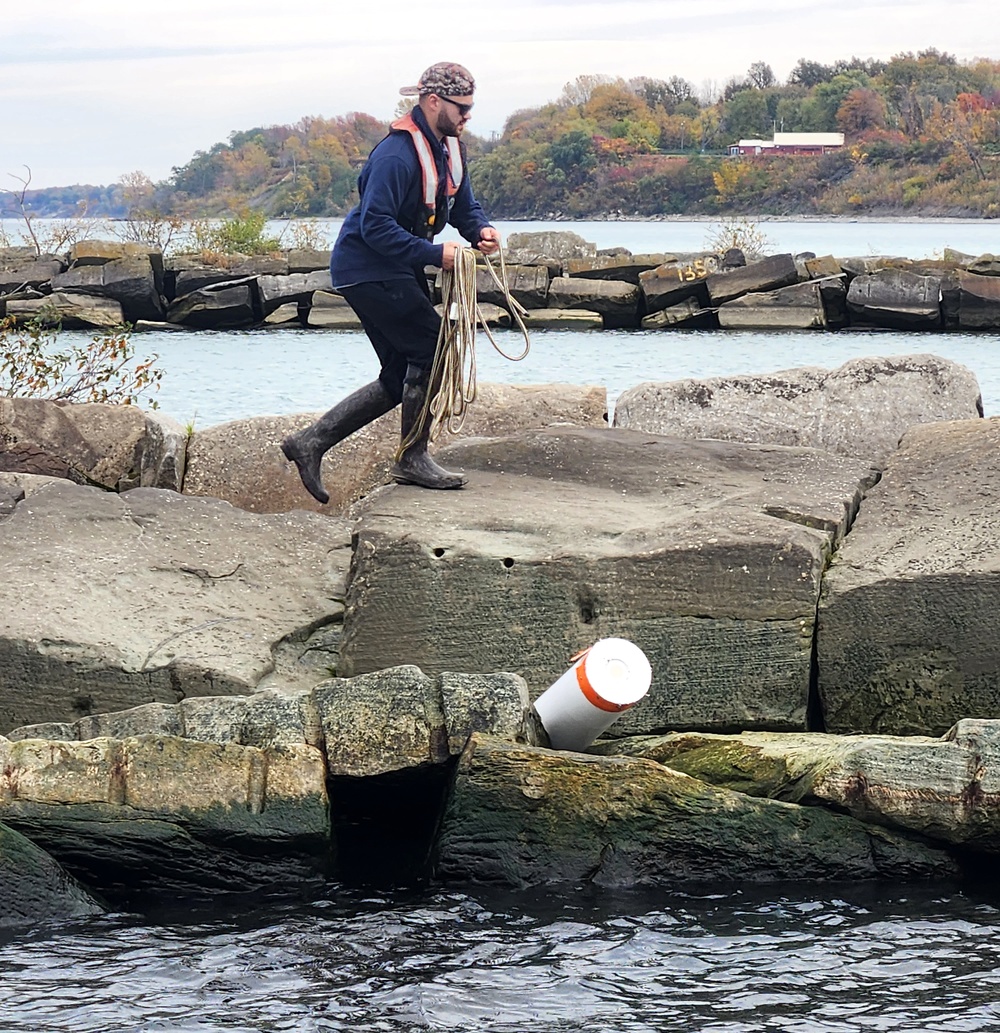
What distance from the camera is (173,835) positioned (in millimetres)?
5129

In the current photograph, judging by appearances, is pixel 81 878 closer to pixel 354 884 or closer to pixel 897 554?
pixel 354 884

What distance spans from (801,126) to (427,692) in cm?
7667

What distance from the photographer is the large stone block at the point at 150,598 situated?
20.0 feet

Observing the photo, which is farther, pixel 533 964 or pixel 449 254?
pixel 449 254

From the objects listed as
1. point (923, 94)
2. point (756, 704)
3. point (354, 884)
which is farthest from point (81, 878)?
point (923, 94)

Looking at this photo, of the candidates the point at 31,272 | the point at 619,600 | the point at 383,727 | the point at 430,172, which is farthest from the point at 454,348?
the point at 31,272

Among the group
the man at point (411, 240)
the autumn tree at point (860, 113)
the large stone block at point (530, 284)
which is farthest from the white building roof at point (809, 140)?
the man at point (411, 240)

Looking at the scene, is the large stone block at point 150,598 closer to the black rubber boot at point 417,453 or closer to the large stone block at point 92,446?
the black rubber boot at point 417,453

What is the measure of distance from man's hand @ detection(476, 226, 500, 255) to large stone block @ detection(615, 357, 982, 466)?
1849 millimetres

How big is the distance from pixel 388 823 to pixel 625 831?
948mm

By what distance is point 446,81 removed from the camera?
6953 millimetres

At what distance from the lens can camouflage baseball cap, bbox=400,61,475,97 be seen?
6949 mm

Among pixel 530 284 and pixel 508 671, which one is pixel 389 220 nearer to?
pixel 508 671

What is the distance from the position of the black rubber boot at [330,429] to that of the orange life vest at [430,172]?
788mm
